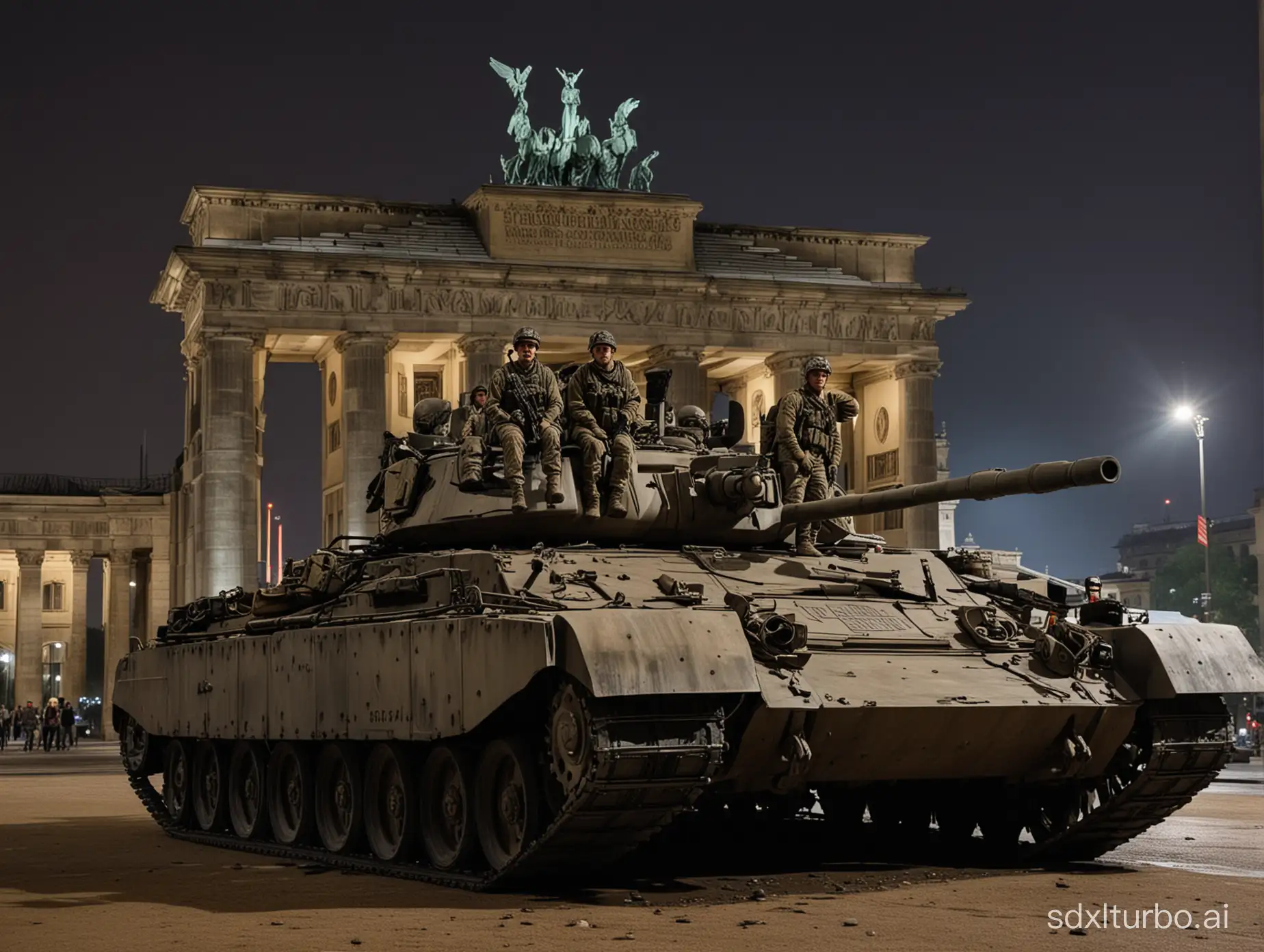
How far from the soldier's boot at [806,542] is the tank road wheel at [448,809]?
351 cm

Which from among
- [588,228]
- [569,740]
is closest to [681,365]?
[588,228]

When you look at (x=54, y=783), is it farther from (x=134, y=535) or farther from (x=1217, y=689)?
(x=134, y=535)

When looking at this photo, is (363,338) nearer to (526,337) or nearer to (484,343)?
(484,343)

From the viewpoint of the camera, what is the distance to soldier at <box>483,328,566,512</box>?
16016 mm

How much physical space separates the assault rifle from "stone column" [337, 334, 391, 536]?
41.0 metres

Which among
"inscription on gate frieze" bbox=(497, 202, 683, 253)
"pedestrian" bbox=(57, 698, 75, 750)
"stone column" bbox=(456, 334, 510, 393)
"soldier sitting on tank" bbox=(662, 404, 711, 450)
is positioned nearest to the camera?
"soldier sitting on tank" bbox=(662, 404, 711, 450)

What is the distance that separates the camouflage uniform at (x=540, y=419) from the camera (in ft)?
52.6

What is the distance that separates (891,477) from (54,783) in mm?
38030

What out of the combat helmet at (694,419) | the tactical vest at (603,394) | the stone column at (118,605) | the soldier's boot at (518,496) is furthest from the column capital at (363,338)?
the soldier's boot at (518,496)

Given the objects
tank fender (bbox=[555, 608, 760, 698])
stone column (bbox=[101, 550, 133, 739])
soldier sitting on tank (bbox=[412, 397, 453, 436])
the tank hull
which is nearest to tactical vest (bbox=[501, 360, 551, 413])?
the tank hull

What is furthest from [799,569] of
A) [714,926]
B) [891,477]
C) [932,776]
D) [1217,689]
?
[891,477]

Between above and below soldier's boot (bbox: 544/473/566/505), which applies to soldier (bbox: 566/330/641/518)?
above

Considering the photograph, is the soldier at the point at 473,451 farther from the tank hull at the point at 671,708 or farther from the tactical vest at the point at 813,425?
the tactical vest at the point at 813,425

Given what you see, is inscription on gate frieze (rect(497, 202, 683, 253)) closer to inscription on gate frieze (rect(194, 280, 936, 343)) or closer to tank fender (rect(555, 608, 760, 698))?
inscription on gate frieze (rect(194, 280, 936, 343))
